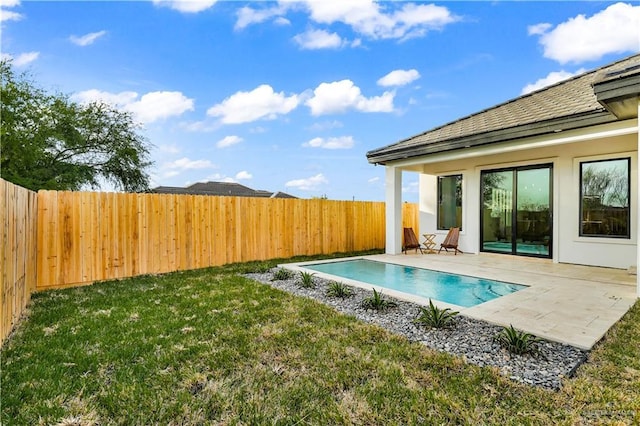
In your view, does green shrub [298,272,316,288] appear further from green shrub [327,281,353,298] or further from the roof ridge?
the roof ridge

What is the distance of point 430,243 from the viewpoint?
1227cm

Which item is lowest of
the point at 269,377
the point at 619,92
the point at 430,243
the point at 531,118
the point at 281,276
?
the point at 269,377

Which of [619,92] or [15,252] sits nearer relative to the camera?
[15,252]

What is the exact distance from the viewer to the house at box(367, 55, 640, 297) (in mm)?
7133

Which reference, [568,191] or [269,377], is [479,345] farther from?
[568,191]

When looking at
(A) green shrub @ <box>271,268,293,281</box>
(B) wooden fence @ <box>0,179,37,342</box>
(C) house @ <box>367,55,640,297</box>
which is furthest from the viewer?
(A) green shrub @ <box>271,268,293,281</box>

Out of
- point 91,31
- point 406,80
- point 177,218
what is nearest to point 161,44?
point 91,31

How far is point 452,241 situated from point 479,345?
8.15 meters

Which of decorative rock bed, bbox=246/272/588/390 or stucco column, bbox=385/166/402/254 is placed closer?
decorative rock bed, bbox=246/272/588/390

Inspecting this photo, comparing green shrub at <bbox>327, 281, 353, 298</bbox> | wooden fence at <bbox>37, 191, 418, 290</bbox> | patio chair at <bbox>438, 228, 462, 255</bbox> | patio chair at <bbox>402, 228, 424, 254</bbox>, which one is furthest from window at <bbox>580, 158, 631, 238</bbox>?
wooden fence at <bbox>37, 191, 418, 290</bbox>

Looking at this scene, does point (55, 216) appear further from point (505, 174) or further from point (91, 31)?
point (505, 174)

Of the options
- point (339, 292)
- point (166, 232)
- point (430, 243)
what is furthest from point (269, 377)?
point (430, 243)

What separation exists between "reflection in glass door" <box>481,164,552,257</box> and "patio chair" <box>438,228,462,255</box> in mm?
808

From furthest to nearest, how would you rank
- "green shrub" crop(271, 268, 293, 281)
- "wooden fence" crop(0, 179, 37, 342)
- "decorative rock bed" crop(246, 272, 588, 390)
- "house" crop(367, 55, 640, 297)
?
"green shrub" crop(271, 268, 293, 281) < "house" crop(367, 55, 640, 297) < "wooden fence" crop(0, 179, 37, 342) < "decorative rock bed" crop(246, 272, 588, 390)
